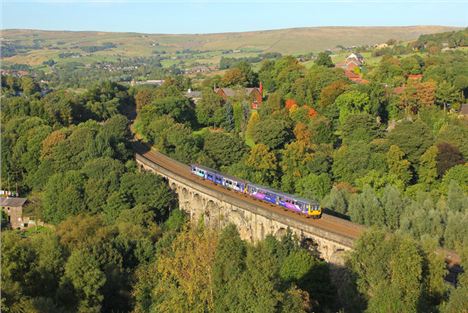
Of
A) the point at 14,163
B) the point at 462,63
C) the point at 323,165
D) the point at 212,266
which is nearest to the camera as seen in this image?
the point at 212,266

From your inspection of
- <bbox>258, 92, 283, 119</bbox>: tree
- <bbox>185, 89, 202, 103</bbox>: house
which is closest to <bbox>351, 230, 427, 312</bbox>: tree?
<bbox>258, 92, 283, 119</bbox>: tree

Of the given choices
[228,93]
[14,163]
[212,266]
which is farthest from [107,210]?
[228,93]

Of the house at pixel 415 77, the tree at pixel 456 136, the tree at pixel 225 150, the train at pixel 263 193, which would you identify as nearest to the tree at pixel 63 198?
the train at pixel 263 193

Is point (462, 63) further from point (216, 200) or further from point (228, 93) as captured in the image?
point (216, 200)

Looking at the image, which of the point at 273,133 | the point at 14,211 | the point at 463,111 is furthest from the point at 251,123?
the point at 14,211

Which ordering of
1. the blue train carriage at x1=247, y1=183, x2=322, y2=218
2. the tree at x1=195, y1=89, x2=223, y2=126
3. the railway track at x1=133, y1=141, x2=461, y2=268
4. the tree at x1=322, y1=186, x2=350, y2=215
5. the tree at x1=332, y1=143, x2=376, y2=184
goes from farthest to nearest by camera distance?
the tree at x1=195, y1=89, x2=223, y2=126
the tree at x1=332, y1=143, x2=376, y2=184
the tree at x1=322, y1=186, x2=350, y2=215
the blue train carriage at x1=247, y1=183, x2=322, y2=218
the railway track at x1=133, y1=141, x2=461, y2=268

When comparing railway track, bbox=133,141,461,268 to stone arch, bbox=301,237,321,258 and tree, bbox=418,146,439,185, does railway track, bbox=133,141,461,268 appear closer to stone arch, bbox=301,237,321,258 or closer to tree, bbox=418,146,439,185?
stone arch, bbox=301,237,321,258
